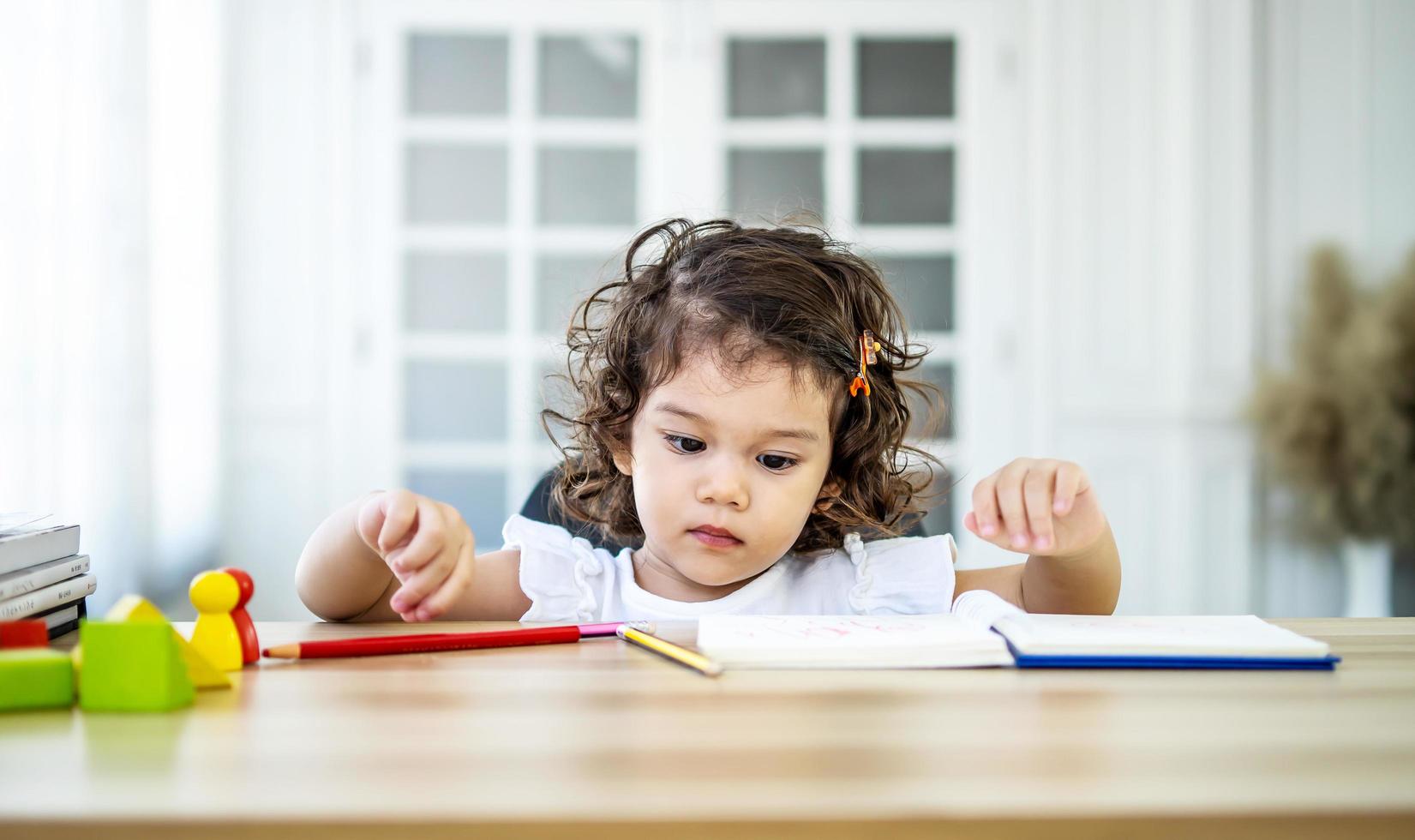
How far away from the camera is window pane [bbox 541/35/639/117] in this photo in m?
3.54

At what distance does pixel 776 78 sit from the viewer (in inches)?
140

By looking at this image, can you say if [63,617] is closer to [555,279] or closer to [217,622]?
[217,622]

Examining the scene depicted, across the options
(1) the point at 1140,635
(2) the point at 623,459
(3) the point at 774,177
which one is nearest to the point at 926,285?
(3) the point at 774,177

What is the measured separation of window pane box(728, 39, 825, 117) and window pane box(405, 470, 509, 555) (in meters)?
1.50

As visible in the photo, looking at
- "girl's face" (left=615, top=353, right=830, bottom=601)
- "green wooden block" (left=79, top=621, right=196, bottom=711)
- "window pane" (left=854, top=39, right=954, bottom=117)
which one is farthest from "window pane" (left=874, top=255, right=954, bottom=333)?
"green wooden block" (left=79, top=621, right=196, bottom=711)

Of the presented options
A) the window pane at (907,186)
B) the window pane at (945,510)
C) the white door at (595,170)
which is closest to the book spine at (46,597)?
the white door at (595,170)

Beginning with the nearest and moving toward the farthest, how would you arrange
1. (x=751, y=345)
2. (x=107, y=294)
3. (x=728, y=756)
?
(x=728, y=756) → (x=751, y=345) → (x=107, y=294)

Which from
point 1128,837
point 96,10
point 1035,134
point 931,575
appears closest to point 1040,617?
point 931,575

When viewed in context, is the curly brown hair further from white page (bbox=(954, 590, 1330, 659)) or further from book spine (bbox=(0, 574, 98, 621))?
book spine (bbox=(0, 574, 98, 621))

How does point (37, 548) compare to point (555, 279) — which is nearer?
point (37, 548)

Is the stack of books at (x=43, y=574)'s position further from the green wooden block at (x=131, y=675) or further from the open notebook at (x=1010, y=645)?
the open notebook at (x=1010, y=645)

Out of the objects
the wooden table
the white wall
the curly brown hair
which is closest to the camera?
the wooden table

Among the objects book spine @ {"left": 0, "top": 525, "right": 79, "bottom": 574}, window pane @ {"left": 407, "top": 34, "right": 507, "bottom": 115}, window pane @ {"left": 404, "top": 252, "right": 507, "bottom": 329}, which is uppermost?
window pane @ {"left": 407, "top": 34, "right": 507, "bottom": 115}

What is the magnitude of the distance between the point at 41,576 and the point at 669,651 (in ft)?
1.50
